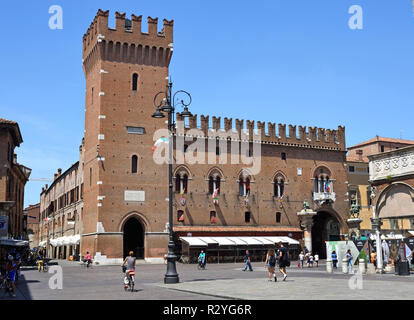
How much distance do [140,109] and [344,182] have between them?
21534 mm

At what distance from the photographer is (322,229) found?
158 ft

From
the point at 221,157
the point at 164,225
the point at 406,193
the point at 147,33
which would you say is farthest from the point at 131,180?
the point at 406,193

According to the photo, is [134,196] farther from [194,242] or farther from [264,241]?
[264,241]

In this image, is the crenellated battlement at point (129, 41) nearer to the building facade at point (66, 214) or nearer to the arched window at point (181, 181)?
the arched window at point (181, 181)

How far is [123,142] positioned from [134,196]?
4.18m

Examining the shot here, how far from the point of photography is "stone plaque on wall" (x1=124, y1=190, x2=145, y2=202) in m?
37.5

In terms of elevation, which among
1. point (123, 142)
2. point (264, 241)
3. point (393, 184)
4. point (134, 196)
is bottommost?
point (264, 241)

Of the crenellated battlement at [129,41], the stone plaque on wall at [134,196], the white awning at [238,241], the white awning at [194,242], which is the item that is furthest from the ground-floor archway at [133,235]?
the crenellated battlement at [129,41]

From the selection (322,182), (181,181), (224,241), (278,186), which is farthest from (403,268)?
(322,182)

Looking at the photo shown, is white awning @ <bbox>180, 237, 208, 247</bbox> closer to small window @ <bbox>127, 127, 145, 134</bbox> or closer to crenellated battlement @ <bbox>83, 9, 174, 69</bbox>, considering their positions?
small window @ <bbox>127, 127, 145, 134</bbox>

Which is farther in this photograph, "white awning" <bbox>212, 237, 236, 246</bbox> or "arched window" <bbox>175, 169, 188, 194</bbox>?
"arched window" <bbox>175, 169, 188, 194</bbox>

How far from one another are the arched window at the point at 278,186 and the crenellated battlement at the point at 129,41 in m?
14.1

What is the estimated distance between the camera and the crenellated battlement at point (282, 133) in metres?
41.9

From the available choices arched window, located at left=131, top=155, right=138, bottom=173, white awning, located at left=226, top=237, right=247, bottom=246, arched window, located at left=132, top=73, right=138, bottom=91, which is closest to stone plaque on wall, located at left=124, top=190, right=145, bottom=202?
arched window, located at left=131, top=155, right=138, bottom=173
